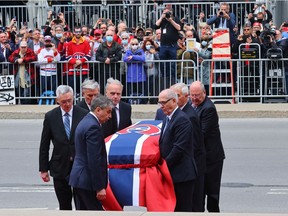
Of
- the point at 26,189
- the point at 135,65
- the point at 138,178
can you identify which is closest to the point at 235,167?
the point at 26,189

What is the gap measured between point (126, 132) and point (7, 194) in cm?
351

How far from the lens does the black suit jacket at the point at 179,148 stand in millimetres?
9750

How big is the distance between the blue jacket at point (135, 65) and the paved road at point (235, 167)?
260cm

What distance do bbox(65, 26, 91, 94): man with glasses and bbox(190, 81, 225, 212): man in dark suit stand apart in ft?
38.7

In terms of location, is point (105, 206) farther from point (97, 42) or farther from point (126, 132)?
point (97, 42)

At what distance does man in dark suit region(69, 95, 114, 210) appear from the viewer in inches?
361

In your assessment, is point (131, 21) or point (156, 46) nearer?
point (156, 46)

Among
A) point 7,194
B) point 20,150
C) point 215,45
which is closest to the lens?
point 7,194

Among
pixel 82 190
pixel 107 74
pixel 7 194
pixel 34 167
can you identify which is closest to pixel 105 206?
pixel 82 190

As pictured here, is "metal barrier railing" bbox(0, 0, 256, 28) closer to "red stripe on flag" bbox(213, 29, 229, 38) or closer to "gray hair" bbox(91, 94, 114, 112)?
"red stripe on flag" bbox(213, 29, 229, 38)

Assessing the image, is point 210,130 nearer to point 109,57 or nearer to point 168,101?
point 168,101

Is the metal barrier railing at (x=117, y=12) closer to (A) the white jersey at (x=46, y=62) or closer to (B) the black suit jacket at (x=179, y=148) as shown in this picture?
(A) the white jersey at (x=46, y=62)

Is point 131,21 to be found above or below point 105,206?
above

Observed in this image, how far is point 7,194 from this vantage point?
13156 millimetres
